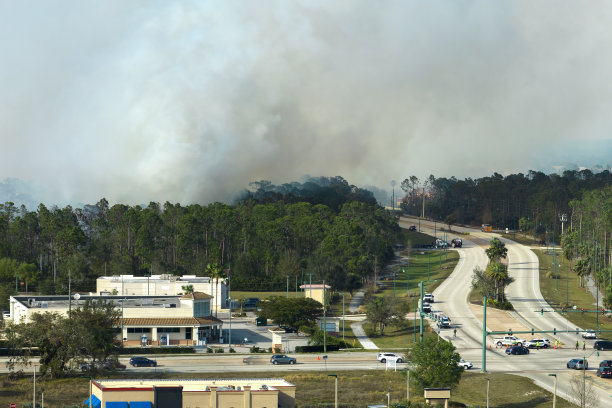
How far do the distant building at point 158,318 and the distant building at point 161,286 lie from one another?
73.2ft

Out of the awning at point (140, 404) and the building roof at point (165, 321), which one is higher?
the building roof at point (165, 321)

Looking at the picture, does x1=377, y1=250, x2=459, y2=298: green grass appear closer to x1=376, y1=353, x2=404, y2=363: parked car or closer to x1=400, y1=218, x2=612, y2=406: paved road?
x1=400, y1=218, x2=612, y2=406: paved road

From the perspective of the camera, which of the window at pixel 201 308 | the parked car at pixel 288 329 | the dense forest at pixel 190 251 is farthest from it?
the dense forest at pixel 190 251

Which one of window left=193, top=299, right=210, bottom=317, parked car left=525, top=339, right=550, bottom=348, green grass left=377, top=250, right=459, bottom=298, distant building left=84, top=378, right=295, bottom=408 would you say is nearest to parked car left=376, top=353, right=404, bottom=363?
parked car left=525, top=339, right=550, bottom=348

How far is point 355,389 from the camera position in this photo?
79875 millimetres

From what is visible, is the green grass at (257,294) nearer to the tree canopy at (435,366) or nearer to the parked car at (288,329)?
the parked car at (288,329)

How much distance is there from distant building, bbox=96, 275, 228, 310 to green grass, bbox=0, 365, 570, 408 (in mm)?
57632

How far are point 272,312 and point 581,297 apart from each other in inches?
2252

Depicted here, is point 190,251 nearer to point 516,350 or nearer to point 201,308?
point 201,308

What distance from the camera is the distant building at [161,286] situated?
144750 mm

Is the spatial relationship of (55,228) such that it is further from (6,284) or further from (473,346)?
(473,346)

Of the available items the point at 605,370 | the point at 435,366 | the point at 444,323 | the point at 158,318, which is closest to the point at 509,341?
the point at 444,323

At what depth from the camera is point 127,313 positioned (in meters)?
115

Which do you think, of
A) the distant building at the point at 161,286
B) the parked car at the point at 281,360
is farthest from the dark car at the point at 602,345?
the distant building at the point at 161,286
